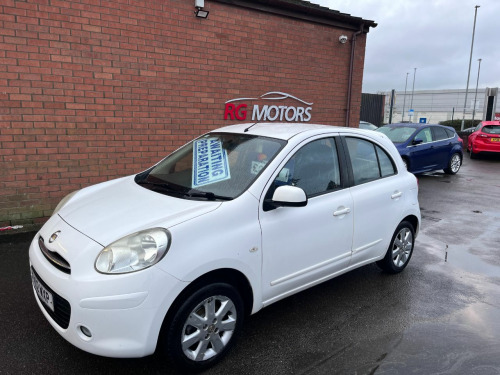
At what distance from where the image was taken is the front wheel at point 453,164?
11.9 metres

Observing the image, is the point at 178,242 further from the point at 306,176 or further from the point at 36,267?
the point at 306,176

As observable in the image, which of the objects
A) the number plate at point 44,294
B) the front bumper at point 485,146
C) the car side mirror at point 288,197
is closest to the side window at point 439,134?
the front bumper at point 485,146

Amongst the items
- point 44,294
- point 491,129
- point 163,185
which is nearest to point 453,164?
point 491,129

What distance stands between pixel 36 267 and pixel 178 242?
110 cm

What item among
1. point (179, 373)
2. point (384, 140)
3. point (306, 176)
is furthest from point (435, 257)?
point (179, 373)

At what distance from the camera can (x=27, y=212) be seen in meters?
5.36

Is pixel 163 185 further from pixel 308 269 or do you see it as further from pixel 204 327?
pixel 308 269

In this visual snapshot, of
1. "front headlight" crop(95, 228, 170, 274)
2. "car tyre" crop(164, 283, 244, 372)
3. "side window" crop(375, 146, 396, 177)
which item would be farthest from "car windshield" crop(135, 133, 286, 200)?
"side window" crop(375, 146, 396, 177)

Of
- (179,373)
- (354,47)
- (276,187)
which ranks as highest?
(354,47)

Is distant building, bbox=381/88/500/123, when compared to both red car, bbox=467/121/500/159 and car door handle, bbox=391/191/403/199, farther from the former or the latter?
car door handle, bbox=391/191/403/199

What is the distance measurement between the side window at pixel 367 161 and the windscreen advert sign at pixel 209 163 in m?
1.23

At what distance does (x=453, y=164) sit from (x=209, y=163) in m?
11.1

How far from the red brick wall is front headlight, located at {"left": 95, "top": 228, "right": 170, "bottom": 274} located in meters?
3.71

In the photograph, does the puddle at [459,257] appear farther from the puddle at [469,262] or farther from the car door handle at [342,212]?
the car door handle at [342,212]
